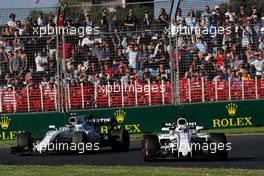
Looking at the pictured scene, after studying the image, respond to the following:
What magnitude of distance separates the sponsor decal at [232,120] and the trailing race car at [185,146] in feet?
23.5

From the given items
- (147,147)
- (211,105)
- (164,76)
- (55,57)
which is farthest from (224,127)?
(147,147)

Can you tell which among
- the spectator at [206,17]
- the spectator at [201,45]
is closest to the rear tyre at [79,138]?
the spectator at [201,45]

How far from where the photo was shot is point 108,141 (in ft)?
54.5

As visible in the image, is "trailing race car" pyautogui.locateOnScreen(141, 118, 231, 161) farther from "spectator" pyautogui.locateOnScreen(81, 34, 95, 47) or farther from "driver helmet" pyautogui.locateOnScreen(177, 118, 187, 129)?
"spectator" pyautogui.locateOnScreen(81, 34, 95, 47)

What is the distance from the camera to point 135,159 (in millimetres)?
14203

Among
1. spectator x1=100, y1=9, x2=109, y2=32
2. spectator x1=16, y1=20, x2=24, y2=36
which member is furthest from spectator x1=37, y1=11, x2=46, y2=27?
spectator x1=100, y1=9, x2=109, y2=32

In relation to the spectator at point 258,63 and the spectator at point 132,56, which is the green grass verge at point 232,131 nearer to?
the spectator at point 258,63

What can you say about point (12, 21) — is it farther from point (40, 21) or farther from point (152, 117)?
point (152, 117)

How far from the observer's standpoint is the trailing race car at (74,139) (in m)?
15.6

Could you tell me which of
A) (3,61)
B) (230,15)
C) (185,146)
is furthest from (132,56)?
(185,146)

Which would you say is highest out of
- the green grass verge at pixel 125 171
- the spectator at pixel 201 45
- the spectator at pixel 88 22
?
the spectator at pixel 88 22

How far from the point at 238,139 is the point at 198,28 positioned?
3.96 m

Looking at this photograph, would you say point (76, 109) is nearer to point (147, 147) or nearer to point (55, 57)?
point (55, 57)

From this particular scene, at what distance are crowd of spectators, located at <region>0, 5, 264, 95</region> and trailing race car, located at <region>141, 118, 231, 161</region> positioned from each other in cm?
693
